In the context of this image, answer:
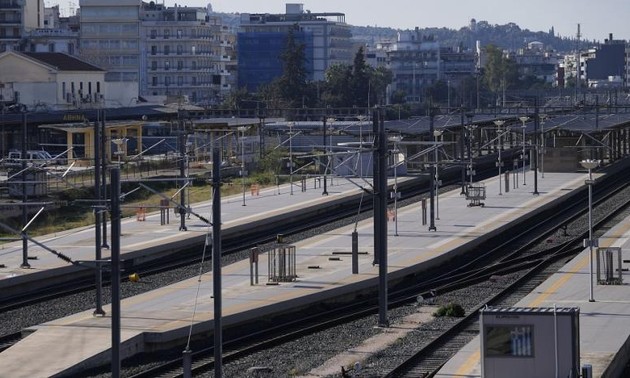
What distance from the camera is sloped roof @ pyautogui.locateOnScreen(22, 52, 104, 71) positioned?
75312 mm

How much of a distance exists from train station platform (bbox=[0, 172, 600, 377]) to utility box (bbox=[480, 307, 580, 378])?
5327 millimetres

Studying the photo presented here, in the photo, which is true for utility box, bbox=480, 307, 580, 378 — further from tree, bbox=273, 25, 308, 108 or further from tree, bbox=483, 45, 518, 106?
tree, bbox=483, 45, 518, 106

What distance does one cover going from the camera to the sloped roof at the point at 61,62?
75312 mm

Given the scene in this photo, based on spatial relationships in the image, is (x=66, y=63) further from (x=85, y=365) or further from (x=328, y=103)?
(x=85, y=365)

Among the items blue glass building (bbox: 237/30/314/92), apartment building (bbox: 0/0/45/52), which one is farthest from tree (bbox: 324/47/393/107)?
blue glass building (bbox: 237/30/314/92)

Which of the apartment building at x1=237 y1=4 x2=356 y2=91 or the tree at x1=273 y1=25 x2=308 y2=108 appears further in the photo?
the apartment building at x1=237 y1=4 x2=356 y2=91

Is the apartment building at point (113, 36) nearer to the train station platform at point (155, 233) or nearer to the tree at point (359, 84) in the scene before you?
the tree at point (359, 84)

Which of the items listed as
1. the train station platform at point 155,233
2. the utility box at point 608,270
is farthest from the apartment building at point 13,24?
the utility box at point 608,270

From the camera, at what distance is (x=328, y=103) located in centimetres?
10331

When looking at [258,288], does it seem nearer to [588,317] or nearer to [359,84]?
[588,317]

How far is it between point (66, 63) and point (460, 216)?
3972cm

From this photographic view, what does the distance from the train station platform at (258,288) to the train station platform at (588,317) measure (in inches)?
127

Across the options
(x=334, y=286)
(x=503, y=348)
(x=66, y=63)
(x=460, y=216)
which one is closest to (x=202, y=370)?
(x=503, y=348)

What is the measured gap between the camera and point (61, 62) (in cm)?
7656
